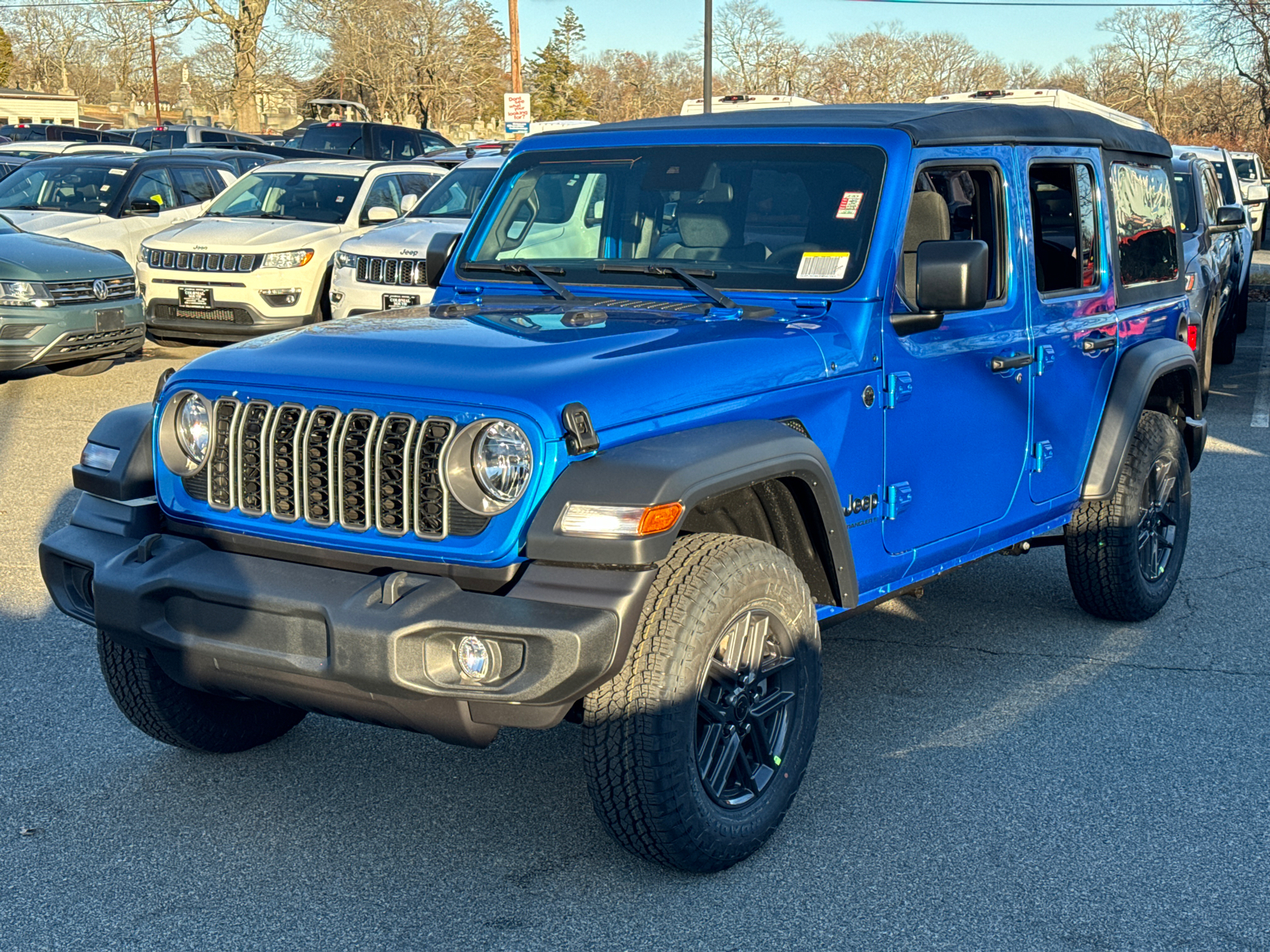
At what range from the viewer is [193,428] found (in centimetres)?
370

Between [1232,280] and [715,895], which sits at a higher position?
[1232,280]

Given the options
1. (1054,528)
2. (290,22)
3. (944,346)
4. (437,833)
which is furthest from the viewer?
(290,22)

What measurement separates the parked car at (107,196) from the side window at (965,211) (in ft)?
35.3

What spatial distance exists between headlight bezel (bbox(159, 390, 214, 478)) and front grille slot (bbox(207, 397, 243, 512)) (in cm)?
5

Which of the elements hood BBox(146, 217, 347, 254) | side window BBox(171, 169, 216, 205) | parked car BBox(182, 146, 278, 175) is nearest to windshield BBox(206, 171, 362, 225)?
hood BBox(146, 217, 347, 254)

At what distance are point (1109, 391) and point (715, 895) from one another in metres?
2.86

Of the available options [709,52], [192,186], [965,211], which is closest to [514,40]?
[709,52]

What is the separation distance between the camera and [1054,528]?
532 centimetres

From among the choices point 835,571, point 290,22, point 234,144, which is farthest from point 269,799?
point 290,22

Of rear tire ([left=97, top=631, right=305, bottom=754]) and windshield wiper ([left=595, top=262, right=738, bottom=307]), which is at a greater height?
windshield wiper ([left=595, top=262, right=738, bottom=307])

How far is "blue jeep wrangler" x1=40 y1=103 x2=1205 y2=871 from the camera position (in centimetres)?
324

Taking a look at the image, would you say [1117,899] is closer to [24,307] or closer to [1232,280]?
[24,307]

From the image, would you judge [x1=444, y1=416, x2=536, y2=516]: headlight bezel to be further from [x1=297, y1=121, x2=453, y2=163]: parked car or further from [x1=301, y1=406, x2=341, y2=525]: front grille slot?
[x1=297, y1=121, x2=453, y2=163]: parked car

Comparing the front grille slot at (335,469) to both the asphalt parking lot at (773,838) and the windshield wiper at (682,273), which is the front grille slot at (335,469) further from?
the windshield wiper at (682,273)
